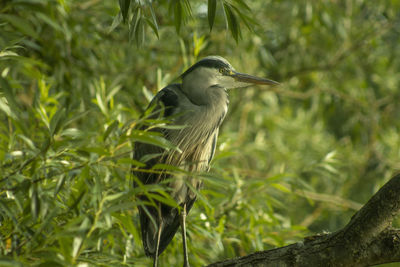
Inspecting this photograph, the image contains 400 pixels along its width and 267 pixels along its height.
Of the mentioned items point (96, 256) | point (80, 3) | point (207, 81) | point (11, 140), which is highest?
point (80, 3)

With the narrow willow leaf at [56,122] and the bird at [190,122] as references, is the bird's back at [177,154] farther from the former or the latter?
the narrow willow leaf at [56,122]

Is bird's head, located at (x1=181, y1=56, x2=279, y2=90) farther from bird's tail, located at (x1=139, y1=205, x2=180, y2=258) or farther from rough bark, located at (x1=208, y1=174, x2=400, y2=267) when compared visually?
rough bark, located at (x1=208, y1=174, x2=400, y2=267)

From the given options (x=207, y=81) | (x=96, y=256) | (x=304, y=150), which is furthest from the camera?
(x=304, y=150)

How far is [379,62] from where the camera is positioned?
15.3 ft

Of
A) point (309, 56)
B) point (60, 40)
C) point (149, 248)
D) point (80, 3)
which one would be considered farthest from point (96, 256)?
point (309, 56)

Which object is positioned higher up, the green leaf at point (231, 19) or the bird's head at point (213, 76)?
the green leaf at point (231, 19)

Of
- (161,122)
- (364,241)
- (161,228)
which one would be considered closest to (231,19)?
(161,122)

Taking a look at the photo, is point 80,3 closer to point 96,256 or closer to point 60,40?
point 60,40

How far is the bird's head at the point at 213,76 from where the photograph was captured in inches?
87.4

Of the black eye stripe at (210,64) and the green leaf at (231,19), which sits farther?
the black eye stripe at (210,64)

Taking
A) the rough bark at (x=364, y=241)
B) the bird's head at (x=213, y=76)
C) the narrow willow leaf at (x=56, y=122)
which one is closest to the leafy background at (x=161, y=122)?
the narrow willow leaf at (x=56, y=122)

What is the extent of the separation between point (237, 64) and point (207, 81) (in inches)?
83.1

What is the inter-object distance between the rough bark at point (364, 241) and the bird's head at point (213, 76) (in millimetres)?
948

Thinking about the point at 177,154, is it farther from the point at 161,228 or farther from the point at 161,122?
the point at 161,122
